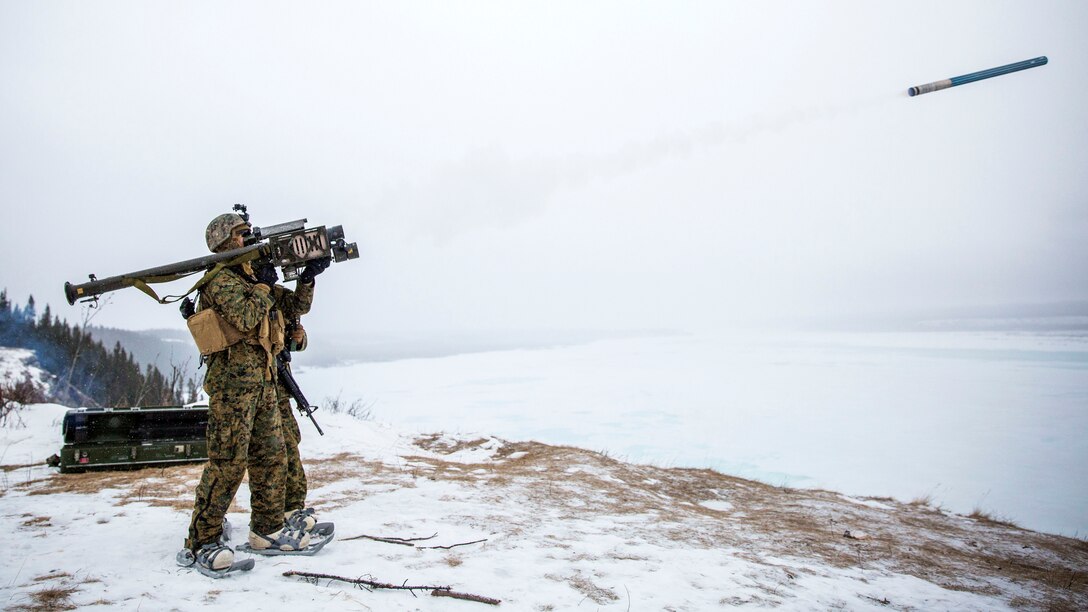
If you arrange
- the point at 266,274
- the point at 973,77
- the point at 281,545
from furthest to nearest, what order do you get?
the point at 973,77
the point at 266,274
the point at 281,545

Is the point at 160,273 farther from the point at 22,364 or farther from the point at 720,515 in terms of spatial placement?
the point at 22,364

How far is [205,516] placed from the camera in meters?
3.49

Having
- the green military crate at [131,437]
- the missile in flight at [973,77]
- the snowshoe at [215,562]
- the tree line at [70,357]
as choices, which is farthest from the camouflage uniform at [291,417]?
the tree line at [70,357]

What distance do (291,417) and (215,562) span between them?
132 cm

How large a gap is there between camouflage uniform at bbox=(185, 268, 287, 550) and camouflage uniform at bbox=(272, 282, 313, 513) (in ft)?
0.79

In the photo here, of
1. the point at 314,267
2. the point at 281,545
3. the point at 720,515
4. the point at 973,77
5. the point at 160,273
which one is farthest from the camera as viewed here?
the point at 973,77

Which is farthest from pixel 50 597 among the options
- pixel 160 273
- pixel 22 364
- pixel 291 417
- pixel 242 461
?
pixel 22 364

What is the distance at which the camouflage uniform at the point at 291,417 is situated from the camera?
4.23 m

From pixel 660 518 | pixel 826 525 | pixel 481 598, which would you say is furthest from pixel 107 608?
pixel 826 525

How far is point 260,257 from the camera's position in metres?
3.99

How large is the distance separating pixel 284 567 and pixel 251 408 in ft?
3.54

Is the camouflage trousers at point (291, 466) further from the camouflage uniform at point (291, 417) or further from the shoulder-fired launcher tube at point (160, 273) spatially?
the shoulder-fired launcher tube at point (160, 273)

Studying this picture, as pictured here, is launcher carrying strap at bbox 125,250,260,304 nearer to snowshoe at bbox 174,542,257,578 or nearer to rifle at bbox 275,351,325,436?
rifle at bbox 275,351,325,436

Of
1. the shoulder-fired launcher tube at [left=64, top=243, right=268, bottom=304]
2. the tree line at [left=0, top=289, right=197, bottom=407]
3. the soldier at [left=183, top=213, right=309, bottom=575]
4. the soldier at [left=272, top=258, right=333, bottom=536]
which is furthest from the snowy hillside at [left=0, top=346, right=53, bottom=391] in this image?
the soldier at [left=183, top=213, right=309, bottom=575]
